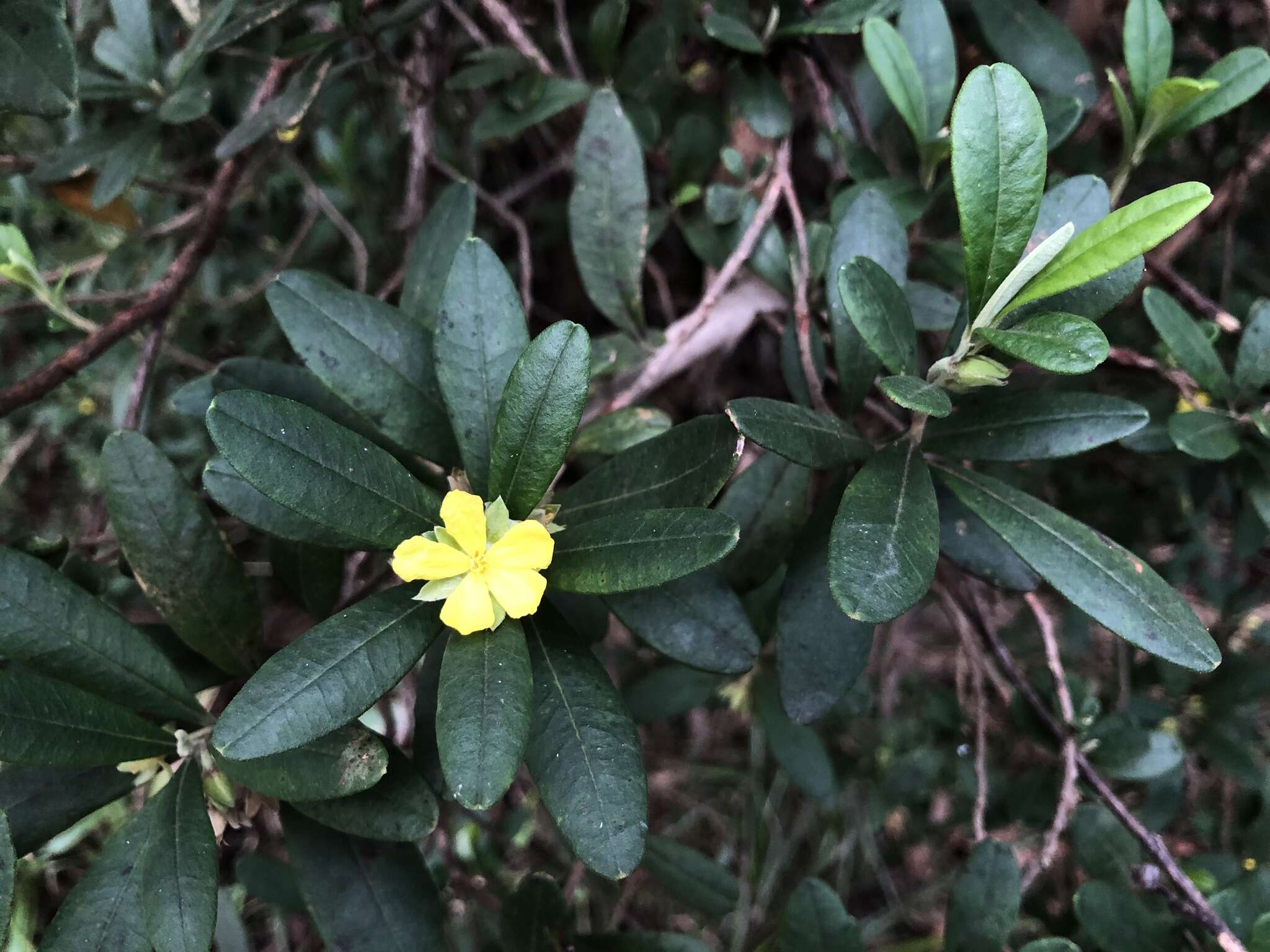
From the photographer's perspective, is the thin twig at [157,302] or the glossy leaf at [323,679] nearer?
the glossy leaf at [323,679]

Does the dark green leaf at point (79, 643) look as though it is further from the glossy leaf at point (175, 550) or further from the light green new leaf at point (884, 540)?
the light green new leaf at point (884, 540)

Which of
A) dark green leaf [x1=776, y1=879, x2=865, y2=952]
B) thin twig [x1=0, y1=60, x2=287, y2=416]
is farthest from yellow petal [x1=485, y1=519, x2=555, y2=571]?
thin twig [x1=0, y1=60, x2=287, y2=416]

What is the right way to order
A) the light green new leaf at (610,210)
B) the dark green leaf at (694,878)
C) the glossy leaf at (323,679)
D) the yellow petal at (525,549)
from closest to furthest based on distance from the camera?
the glossy leaf at (323,679) < the yellow petal at (525,549) < the light green new leaf at (610,210) < the dark green leaf at (694,878)

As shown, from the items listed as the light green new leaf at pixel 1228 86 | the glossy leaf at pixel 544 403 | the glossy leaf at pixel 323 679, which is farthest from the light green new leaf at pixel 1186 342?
the glossy leaf at pixel 323 679

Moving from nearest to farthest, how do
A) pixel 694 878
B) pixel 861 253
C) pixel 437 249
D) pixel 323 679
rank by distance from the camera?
pixel 323 679, pixel 861 253, pixel 437 249, pixel 694 878

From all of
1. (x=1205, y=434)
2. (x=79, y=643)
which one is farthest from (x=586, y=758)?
(x=1205, y=434)

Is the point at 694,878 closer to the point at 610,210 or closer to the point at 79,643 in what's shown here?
the point at 79,643
